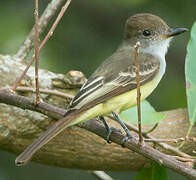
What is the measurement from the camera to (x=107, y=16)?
6.95 meters

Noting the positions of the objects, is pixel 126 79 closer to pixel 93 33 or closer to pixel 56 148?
pixel 56 148

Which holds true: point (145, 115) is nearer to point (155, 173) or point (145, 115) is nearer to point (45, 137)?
point (155, 173)

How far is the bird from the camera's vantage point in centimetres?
361

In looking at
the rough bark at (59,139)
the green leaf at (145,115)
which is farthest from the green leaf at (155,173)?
the rough bark at (59,139)

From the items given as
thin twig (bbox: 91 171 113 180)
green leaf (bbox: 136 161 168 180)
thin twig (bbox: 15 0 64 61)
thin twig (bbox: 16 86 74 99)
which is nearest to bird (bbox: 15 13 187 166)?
thin twig (bbox: 16 86 74 99)

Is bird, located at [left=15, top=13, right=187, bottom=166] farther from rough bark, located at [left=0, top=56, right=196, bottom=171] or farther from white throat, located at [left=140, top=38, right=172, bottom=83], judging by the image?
rough bark, located at [left=0, top=56, right=196, bottom=171]

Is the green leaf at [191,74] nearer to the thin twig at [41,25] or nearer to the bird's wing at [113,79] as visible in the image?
the bird's wing at [113,79]

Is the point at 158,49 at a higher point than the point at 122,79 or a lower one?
higher

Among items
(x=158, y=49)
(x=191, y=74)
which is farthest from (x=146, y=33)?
(x=191, y=74)

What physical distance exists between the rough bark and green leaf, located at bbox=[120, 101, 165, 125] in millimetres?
476

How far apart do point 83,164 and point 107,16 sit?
2.90 meters

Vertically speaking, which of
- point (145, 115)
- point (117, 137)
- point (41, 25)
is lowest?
point (117, 137)

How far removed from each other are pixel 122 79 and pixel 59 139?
827mm

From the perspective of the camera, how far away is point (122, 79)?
4230mm
